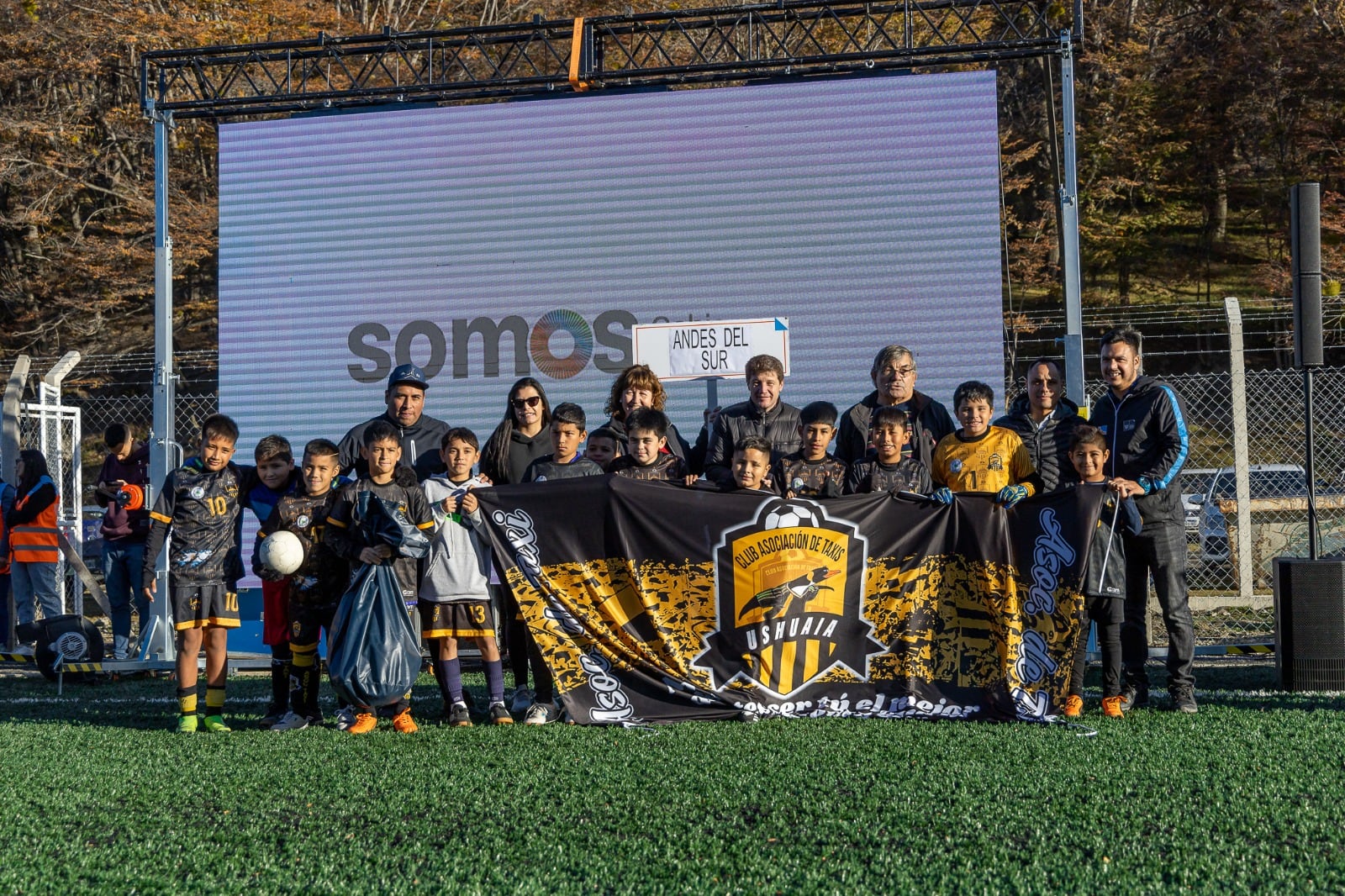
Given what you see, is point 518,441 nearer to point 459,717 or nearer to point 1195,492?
point 459,717

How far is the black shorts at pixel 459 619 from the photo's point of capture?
586 centimetres

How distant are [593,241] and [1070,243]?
12.8 feet

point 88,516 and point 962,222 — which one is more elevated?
point 962,222

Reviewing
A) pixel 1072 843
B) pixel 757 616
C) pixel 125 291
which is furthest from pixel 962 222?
pixel 125 291

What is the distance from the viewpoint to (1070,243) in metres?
8.53

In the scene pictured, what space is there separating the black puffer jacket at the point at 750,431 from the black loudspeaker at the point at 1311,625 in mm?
2897

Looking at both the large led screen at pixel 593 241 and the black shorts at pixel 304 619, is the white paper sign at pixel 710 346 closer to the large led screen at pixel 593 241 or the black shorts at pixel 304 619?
the large led screen at pixel 593 241

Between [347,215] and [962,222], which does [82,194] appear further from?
[962,222]

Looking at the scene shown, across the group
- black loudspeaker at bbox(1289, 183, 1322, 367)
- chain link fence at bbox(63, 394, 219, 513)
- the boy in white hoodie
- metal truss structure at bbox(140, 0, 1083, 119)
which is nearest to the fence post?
black loudspeaker at bbox(1289, 183, 1322, 367)

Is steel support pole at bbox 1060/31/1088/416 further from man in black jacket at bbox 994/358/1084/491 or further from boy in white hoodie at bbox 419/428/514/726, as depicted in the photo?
boy in white hoodie at bbox 419/428/514/726

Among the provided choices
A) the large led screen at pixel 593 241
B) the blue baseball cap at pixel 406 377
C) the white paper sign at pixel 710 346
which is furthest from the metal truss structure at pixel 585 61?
the blue baseball cap at pixel 406 377

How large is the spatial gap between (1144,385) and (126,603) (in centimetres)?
740

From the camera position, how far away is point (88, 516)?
1667cm

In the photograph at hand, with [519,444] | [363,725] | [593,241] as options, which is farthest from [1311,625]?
[593,241]
